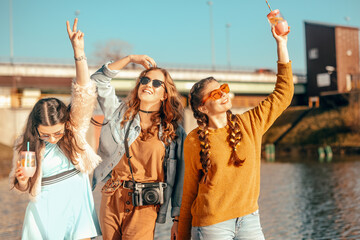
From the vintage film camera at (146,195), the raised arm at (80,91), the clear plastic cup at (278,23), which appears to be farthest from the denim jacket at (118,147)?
the clear plastic cup at (278,23)

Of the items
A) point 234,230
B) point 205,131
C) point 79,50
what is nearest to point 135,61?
point 79,50

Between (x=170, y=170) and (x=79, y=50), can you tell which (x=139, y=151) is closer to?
(x=170, y=170)

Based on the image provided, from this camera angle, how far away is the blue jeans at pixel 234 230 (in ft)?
11.9

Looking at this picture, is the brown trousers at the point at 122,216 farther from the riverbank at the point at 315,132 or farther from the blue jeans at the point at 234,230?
the riverbank at the point at 315,132

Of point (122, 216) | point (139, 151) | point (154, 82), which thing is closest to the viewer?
point (122, 216)

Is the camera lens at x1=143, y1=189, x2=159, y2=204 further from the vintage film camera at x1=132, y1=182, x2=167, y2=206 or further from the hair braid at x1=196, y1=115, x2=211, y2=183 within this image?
the hair braid at x1=196, y1=115, x2=211, y2=183

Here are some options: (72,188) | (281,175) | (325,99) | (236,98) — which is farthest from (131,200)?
(236,98)

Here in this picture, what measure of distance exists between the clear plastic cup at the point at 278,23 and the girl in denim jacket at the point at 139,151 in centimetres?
117

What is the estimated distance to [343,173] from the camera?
2208cm

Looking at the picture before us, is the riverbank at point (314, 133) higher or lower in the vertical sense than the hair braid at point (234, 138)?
lower

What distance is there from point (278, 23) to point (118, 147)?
1705mm

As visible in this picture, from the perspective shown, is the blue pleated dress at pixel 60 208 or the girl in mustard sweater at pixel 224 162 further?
the blue pleated dress at pixel 60 208

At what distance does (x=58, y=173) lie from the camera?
3990 mm

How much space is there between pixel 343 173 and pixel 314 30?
44.6 meters
